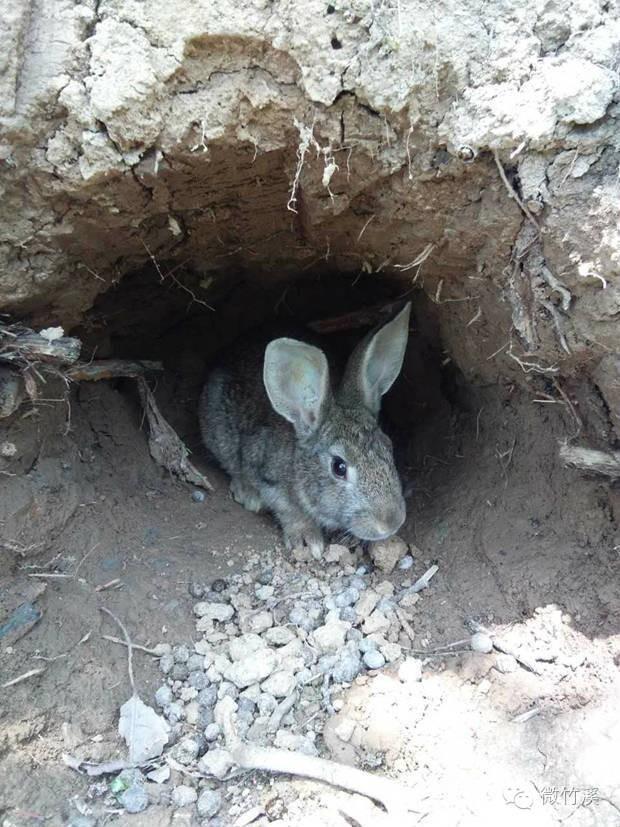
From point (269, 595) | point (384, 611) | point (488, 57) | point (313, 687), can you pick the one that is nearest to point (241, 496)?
point (269, 595)

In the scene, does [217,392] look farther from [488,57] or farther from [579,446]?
[488,57]

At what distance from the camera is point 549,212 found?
2.94m

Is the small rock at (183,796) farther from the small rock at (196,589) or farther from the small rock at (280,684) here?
the small rock at (196,589)

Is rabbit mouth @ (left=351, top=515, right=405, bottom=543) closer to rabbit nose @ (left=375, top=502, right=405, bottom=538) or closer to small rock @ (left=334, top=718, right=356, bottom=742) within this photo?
rabbit nose @ (left=375, top=502, right=405, bottom=538)

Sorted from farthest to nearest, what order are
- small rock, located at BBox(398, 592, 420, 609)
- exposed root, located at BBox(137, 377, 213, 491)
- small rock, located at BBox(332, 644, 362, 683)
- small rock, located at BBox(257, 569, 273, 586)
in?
exposed root, located at BBox(137, 377, 213, 491) < small rock, located at BBox(257, 569, 273, 586) < small rock, located at BBox(398, 592, 420, 609) < small rock, located at BBox(332, 644, 362, 683)

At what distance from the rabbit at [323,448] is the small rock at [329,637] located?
2.24 feet

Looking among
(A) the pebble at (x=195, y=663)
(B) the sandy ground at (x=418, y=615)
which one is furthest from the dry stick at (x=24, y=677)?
(A) the pebble at (x=195, y=663)

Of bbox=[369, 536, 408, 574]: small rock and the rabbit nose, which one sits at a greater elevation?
the rabbit nose

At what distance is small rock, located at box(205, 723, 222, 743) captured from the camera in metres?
3.05

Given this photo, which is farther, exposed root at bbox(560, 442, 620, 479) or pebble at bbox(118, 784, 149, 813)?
exposed root at bbox(560, 442, 620, 479)

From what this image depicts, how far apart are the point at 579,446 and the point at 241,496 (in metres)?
2.52

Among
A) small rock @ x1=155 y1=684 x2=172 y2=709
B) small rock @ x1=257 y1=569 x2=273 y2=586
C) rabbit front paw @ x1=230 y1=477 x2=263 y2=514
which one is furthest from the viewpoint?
rabbit front paw @ x1=230 y1=477 x2=263 y2=514

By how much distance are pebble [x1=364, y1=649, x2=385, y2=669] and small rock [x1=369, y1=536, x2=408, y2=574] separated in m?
0.76

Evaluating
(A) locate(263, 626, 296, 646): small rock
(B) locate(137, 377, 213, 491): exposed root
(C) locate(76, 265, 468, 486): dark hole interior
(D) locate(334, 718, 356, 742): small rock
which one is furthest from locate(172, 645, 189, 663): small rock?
(C) locate(76, 265, 468, 486): dark hole interior
